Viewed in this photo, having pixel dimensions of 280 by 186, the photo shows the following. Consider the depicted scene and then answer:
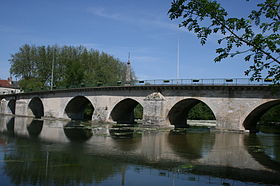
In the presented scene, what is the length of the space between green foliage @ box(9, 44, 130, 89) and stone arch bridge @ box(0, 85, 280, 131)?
11011mm

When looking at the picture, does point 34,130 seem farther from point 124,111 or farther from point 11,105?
point 11,105

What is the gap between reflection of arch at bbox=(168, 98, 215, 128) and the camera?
33850mm

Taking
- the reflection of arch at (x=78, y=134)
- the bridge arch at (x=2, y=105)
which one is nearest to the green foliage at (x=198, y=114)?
the reflection of arch at (x=78, y=134)

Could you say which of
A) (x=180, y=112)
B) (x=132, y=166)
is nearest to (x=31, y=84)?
(x=180, y=112)

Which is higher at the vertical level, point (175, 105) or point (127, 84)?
point (127, 84)

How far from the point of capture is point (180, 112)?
1417 inches

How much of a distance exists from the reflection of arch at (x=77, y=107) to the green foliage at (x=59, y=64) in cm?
819

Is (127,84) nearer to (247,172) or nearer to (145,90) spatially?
(145,90)

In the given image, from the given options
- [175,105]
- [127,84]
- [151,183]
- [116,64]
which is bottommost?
[151,183]

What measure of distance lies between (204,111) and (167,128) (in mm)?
30782

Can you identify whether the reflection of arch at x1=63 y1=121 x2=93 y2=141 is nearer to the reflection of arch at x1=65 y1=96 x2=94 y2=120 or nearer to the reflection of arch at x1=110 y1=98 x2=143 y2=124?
the reflection of arch at x1=110 y1=98 x2=143 y2=124

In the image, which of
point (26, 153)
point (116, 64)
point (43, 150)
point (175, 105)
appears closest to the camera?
Result: point (26, 153)

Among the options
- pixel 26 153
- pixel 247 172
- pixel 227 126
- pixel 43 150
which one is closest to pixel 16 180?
pixel 26 153

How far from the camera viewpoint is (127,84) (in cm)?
3922
